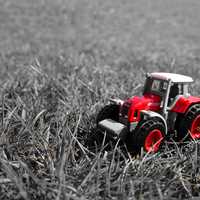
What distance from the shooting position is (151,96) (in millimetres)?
3562

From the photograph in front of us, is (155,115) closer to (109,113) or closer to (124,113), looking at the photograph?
(124,113)

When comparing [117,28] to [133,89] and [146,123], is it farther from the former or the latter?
[146,123]

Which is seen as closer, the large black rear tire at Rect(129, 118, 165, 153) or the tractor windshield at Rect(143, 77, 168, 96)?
the large black rear tire at Rect(129, 118, 165, 153)

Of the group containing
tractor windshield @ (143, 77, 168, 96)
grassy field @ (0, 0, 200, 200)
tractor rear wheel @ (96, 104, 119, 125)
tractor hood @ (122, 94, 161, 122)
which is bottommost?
grassy field @ (0, 0, 200, 200)

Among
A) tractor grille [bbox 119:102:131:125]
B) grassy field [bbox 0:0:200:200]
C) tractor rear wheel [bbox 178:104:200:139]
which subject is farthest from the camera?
tractor grille [bbox 119:102:131:125]

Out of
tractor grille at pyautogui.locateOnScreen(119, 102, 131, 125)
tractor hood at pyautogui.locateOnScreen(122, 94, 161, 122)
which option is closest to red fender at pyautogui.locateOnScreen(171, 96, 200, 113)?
tractor hood at pyautogui.locateOnScreen(122, 94, 161, 122)

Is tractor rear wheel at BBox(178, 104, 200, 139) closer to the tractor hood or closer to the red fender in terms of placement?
the red fender

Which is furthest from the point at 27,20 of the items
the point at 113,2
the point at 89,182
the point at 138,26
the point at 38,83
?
the point at 89,182

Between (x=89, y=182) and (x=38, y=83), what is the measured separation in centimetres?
306

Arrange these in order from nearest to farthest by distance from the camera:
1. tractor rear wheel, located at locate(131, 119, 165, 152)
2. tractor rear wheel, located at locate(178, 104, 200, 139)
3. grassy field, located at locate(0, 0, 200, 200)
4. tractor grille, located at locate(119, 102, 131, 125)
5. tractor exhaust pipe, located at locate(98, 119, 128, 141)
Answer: grassy field, located at locate(0, 0, 200, 200)
tractor rear wheel, located at locate(131, 119, 165, 152)
tractor exhaust pipe, located at locate(98, 119, 128, 141)
tractor rear wheel, located at locate(178, 104, 200, 139)
tractor grille, located at locate(119, 102, 131, 125)

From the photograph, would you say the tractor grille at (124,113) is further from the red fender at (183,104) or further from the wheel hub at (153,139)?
the red fender at (183,104)

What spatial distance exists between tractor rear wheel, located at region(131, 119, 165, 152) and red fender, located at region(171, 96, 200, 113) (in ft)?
1.09

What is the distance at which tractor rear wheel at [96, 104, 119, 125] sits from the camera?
3482 mm

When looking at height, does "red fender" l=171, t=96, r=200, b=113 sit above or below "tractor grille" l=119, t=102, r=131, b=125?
above
